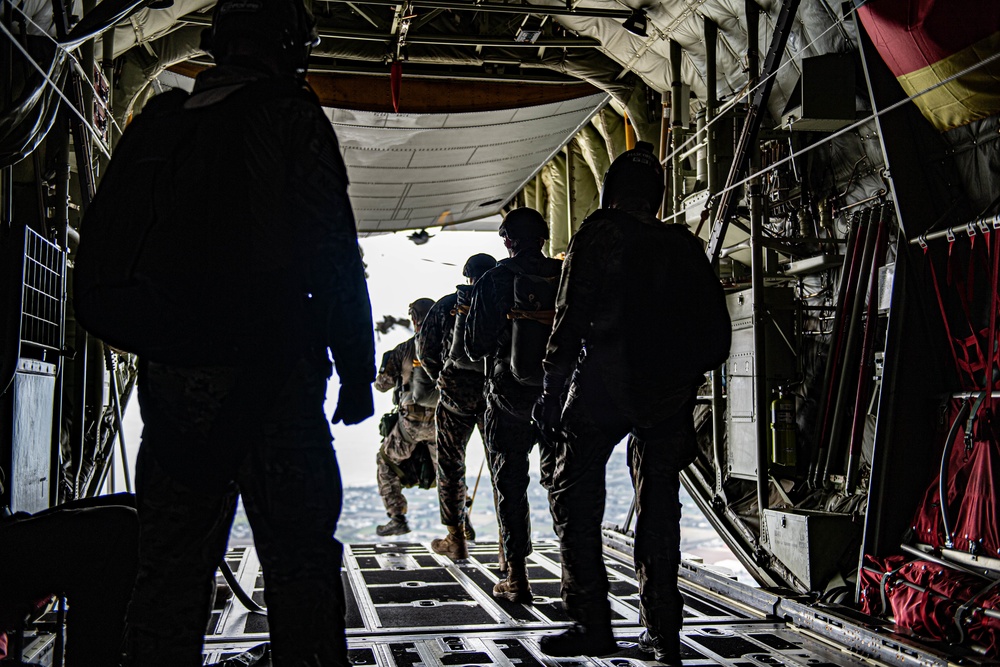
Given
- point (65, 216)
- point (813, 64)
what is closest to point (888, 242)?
point (813, 64)

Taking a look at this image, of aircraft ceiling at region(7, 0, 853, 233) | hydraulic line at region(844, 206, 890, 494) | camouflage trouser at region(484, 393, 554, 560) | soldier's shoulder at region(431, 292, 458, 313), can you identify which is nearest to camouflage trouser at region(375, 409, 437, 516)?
soldier's shoulder at region(431, 292, 458, 313)

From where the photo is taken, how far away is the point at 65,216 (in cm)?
434

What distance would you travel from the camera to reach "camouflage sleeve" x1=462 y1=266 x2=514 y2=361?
5.00 meters

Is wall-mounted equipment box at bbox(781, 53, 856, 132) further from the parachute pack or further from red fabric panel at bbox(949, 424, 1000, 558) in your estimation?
the parachute pack

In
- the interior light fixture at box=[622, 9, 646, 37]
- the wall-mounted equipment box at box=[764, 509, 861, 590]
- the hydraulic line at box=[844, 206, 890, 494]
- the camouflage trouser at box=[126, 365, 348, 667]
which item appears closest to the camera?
the camouflage trouser at box=[126, 365, 348, 667]

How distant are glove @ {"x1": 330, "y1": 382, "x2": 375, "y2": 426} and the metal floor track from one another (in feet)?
5.17

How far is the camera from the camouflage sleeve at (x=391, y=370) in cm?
811

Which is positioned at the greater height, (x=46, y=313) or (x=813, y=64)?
(x=813, y=64)

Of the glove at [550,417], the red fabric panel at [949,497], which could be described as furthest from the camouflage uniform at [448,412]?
the red fabric panel at [949,497]

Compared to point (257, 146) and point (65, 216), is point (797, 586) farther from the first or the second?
point (65, 216)

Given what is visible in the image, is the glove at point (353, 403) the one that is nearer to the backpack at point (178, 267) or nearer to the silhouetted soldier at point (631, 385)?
the backpack at point (178, 267)

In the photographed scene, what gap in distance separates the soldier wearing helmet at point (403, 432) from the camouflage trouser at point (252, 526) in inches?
213

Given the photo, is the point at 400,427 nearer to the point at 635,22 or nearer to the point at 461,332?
the point at 461,332

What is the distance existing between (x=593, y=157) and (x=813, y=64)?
232 inches
